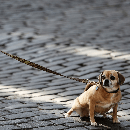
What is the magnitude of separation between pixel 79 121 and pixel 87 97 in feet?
1.30

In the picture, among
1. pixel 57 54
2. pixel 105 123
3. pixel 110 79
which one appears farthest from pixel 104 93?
pixel 57 54

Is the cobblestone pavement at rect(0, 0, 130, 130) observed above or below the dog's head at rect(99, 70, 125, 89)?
below

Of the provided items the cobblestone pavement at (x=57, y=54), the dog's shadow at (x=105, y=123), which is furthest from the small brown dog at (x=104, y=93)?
the cobblestone pavement at (x=57, y=54)

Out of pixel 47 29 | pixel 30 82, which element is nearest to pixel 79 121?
pixel 30 82

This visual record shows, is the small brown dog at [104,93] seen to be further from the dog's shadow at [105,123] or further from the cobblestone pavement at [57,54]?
the cobblestone pavement at [57,54]

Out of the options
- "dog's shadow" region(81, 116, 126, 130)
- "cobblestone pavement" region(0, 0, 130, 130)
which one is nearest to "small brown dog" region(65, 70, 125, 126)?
"dog's shadow" region(81, 116, 126, 130)

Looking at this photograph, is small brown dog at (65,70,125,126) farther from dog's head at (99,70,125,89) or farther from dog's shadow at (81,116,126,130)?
dog's shadow at (81,116,126,130)

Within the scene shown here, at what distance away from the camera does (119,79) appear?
119 inches

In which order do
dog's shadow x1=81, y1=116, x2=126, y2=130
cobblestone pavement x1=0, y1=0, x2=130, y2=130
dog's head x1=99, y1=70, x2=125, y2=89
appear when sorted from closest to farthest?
1. dog's head x1=99, y1=70, x2=125, y2=89
2. dog's shadow x1=81, y1=116, x2=126, y2=130
3. cobblestone pavement x1=0, y1=0, x2=130, y2=130

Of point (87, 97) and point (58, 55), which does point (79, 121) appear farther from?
point (58, 55)

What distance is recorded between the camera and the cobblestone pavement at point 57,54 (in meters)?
3.66

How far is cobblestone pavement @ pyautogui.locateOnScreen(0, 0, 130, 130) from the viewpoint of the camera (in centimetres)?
366

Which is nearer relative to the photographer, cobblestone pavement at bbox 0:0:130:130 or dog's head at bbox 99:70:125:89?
dog's head at bbox 99:70:125:89

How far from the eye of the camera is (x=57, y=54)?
719cm
